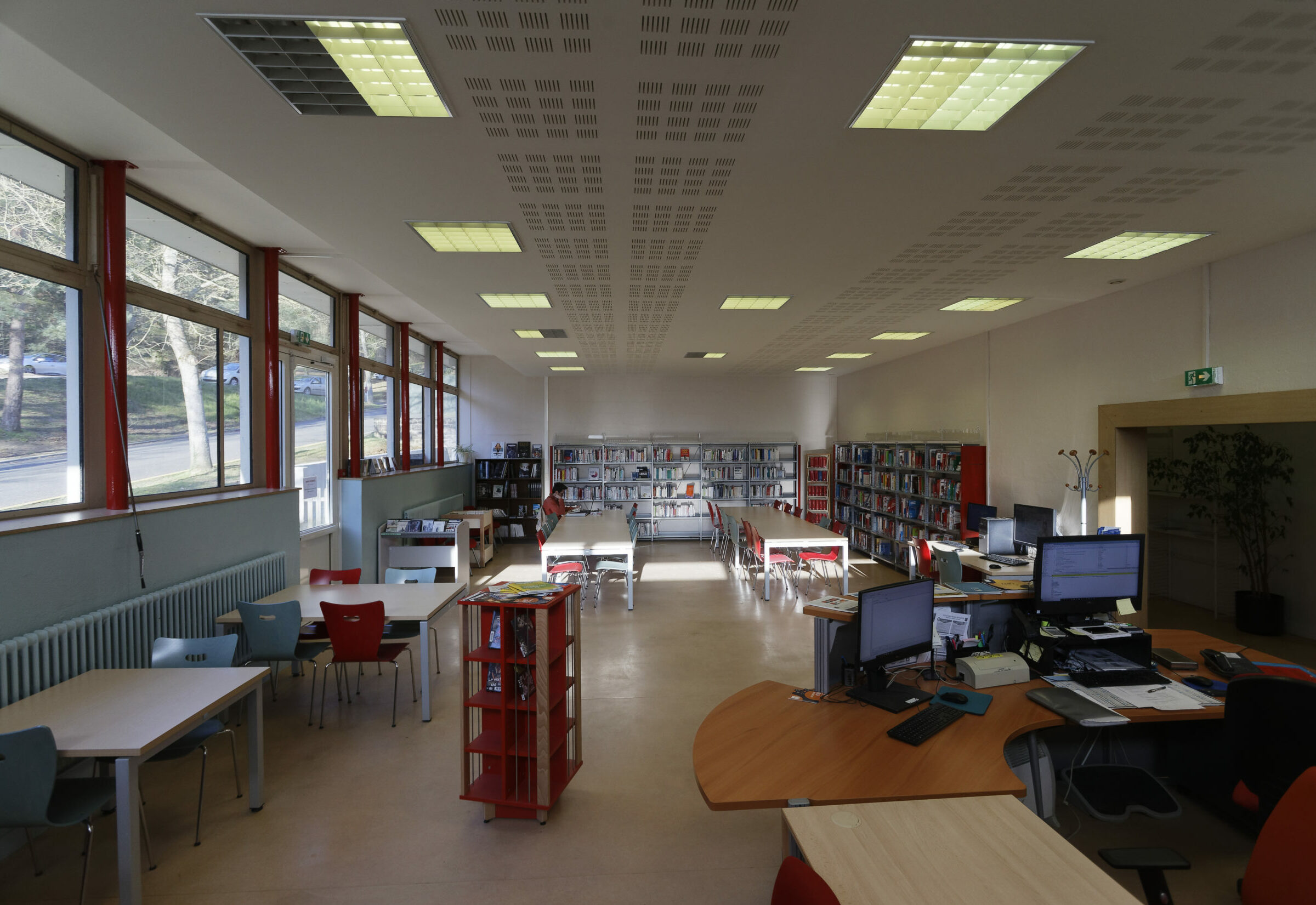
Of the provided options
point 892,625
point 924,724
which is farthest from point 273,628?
point 924,724

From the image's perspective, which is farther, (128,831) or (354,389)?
(354,389)

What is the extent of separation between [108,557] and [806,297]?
5.35m

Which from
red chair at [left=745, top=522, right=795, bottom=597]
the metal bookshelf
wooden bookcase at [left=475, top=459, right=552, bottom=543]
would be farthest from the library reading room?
wooden bookcase at [left=475, top=459, right=552, bottom=543]

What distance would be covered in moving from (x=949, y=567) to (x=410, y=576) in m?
4.95

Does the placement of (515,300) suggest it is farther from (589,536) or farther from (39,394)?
(39,394)

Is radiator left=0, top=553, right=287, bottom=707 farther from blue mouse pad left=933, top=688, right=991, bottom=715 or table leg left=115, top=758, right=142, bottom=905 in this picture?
blue mouse pad left=933, top=688, right=991, bottom=715

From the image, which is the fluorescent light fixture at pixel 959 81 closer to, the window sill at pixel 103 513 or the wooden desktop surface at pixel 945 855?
the wooden desktop surface at pixel 945 855

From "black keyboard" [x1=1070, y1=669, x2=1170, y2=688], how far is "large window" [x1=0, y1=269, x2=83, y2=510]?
5742 millimetres

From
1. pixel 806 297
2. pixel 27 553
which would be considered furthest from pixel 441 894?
pixel 806 297

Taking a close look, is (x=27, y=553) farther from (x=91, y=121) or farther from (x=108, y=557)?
(x=91, y=121)

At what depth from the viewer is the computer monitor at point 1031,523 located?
612cm

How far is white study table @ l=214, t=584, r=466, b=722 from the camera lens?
14.1ft

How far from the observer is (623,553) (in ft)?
22.6

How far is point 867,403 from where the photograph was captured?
1113cm
